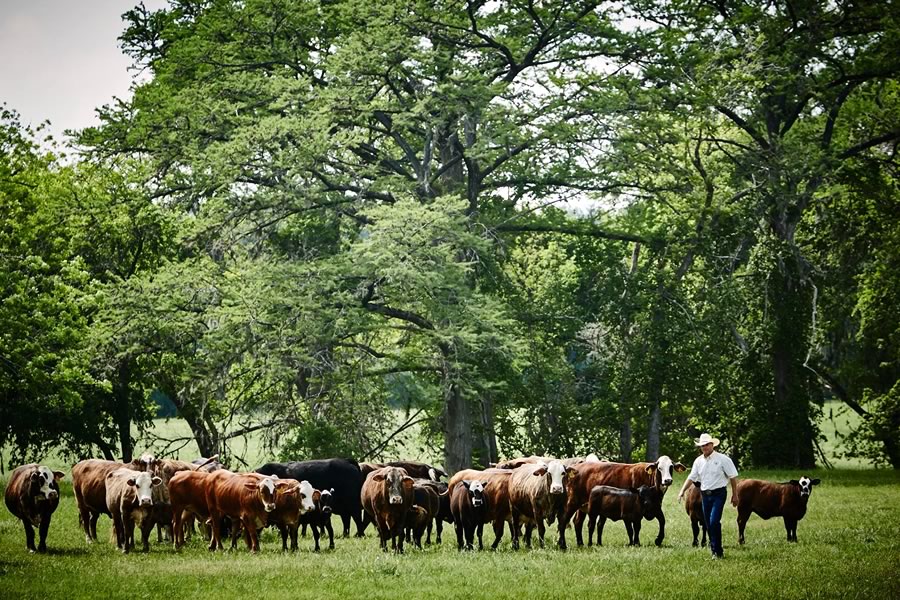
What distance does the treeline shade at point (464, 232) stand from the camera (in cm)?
3083

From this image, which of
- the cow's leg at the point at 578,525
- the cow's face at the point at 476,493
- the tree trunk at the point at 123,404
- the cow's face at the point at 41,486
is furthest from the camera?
the tree trunk at the point at 123,404

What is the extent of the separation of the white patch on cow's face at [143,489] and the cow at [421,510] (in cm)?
426

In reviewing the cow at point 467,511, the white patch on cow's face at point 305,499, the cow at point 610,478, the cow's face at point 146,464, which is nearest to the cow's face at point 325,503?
the white patch on cow's face at point 305,499

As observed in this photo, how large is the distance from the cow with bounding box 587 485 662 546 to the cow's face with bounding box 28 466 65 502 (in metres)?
8.69

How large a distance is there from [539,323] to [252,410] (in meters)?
10.2

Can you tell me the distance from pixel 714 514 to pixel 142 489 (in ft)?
29.7

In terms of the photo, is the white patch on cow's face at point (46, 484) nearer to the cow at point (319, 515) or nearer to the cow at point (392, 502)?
the cow at point (319, 515)

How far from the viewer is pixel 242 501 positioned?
19.2 meters

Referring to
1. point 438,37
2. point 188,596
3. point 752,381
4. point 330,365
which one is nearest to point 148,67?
point 438,37

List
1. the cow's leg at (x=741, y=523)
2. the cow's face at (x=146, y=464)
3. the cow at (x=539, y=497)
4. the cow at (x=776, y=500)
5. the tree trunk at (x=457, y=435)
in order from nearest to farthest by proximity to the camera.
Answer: the cow's leg at (x=741, y=523)
the cow at (x=776, y=500)
the cow at (x=539, y=497)
the cow's face at (x=146, y=464)
the tree trunk at (x=457, y=435)

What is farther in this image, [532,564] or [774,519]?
[774,519]

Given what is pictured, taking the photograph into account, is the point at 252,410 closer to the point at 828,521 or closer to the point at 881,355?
the point at 828,521

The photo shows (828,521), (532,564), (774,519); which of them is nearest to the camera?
(532,564)

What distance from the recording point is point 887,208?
3684cm
